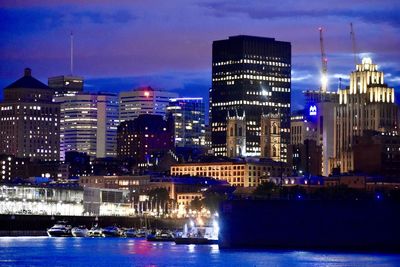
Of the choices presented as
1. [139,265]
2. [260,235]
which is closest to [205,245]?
[260,235]

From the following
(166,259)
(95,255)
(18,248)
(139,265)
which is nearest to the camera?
(139,265)

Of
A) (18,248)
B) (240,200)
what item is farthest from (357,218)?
(18,248)

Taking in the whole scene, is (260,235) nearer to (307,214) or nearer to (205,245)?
(307,214)

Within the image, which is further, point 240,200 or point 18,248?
point 18,248

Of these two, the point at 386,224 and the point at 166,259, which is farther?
the point at 386,224

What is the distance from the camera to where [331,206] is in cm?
17288

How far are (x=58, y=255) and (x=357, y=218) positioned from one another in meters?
36.7

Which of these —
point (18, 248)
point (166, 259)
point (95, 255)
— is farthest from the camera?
point (18, 248)

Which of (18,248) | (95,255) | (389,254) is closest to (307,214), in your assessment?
(389,254)

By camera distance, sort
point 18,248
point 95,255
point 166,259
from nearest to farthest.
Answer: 1. point 166,259
2. point 95,255
3. point 18,248

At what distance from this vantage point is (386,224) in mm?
170250

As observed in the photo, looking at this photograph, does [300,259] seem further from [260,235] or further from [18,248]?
[18,248]

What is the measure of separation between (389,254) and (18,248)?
53644 millimetres

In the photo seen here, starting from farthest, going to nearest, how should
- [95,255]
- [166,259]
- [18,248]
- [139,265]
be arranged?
[18,248] < [95,255] < [166,259] < [139,265]
